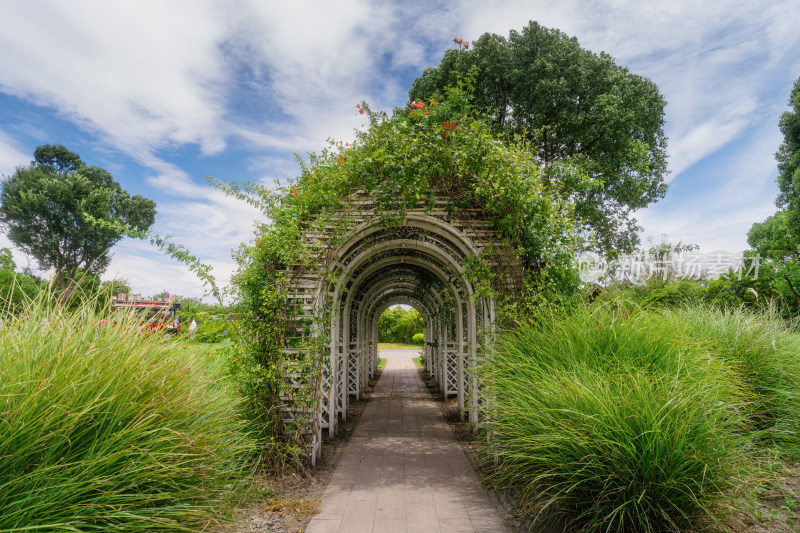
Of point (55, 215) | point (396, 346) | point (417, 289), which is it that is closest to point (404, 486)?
point (417, 289)

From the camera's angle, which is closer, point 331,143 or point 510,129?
point 331,143

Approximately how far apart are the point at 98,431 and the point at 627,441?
2876 mm

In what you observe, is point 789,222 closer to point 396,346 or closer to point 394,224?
point 394,224

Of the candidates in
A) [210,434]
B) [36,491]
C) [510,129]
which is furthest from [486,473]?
[510,129]

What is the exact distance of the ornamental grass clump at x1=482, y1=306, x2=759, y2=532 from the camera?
2.43 m

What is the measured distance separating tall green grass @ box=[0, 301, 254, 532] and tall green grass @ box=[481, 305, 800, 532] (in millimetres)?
2040

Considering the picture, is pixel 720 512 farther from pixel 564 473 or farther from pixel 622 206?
pixel 622 206

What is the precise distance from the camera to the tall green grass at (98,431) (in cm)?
187

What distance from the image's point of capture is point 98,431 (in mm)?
2119

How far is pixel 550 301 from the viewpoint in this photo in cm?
443

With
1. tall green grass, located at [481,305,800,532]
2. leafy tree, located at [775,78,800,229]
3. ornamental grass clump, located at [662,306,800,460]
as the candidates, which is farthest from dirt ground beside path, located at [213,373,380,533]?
leafy tree, located at [775,78,800,229]

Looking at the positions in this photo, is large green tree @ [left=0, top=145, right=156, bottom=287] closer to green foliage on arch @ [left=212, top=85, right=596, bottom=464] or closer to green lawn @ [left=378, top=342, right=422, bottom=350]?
green lawn @ [left=378, top=342, right=422, bottom=350]

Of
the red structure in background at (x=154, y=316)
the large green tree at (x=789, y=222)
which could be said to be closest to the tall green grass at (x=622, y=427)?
the red structure in background at (x=154, y=316)

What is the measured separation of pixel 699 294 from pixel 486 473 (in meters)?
8.61
